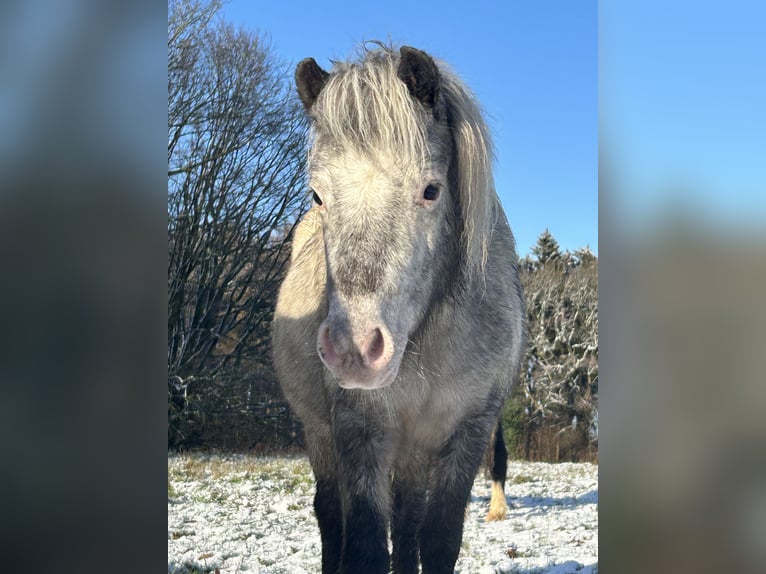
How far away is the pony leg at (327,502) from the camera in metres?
3.53

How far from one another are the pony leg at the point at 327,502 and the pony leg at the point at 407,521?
40 cm

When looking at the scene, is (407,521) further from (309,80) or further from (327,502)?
(309,80)

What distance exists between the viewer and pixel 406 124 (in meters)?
2.23

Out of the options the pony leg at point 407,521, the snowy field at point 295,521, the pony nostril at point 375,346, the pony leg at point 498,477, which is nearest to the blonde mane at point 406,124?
the pony nostril at point 375,346

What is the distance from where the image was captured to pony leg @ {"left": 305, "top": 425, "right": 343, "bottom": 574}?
353 cm

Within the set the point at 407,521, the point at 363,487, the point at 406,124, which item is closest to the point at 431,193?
the point at 406,124

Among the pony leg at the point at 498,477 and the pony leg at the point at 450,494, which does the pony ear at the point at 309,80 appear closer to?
the pony leg at the point at 450,494

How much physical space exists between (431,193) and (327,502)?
2240 mm

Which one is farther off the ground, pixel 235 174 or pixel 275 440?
pixel 235 174
